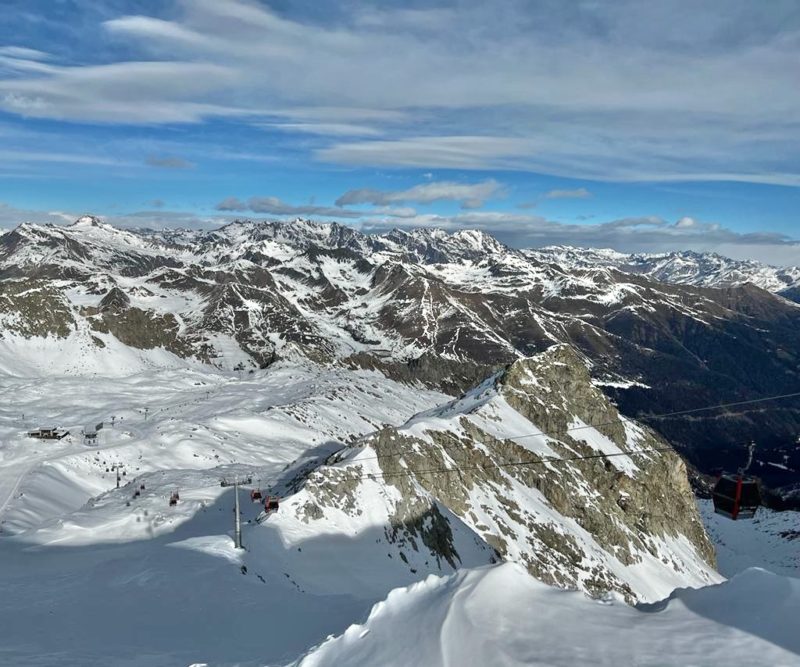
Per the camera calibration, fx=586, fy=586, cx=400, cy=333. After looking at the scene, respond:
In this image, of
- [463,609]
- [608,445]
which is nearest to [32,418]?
[608,445]

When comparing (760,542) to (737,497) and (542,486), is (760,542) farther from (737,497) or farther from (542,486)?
(737,497)

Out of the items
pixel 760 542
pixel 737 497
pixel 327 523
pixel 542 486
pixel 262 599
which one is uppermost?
pixel 737 497

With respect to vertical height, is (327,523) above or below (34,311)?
below

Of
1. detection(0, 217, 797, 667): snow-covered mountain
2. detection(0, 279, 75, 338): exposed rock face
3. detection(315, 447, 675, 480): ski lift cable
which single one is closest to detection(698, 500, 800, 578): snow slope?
detection(0, 217, 797, 667): snow-covered mountain

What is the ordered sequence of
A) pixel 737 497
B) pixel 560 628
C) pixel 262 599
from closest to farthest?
pixel 560 628, pixel 262 599, pixel 737 497

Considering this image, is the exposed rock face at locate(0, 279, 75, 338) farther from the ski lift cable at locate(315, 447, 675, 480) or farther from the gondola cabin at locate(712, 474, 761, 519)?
the gondola cabin at locate(712, 474, 761, 519)

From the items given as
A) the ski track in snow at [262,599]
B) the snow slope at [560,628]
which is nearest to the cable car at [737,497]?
the snow slope at [560,628]

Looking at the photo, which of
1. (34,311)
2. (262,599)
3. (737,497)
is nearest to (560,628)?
(262,599)
